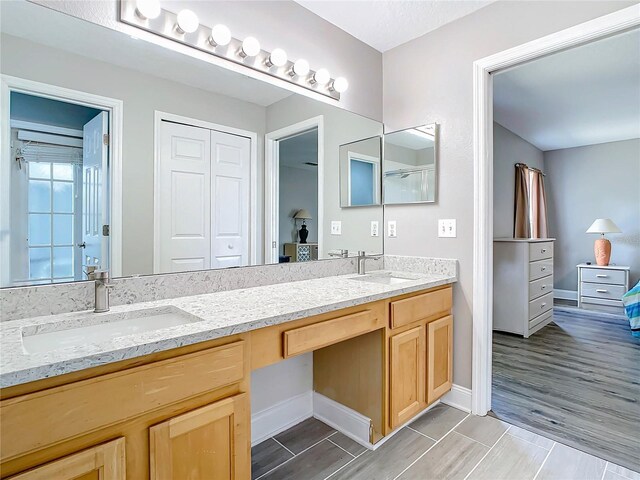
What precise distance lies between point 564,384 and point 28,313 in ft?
10.4

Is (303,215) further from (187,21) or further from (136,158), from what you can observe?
(187,21)

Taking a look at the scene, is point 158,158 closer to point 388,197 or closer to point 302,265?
point 302,265

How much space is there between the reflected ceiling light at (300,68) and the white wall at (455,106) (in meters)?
0.81

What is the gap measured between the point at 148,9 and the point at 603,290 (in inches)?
229

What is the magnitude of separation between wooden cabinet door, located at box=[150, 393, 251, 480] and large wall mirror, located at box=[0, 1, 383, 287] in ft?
2.29

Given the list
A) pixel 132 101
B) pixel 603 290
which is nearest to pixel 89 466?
pixel 132 101

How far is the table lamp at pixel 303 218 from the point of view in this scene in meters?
2.13

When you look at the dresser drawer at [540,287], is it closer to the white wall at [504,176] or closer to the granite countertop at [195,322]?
the white wall at [504,176]

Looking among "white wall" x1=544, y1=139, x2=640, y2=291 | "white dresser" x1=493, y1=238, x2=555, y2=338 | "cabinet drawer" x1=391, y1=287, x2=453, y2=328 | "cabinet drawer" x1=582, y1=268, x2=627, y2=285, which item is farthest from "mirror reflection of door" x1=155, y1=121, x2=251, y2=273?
"white wall" x1=544, y1=139, x2=640, y2=291

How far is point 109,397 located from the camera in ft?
2.89

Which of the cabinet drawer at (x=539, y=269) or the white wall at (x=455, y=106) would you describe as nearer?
the white wall at (x=455, y=106)

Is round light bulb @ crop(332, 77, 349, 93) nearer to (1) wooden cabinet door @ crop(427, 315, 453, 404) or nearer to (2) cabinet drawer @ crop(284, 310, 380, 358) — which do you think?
(2) cabinet drawer @ crop(284, 310, 380, 358)

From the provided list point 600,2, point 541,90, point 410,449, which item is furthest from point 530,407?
point 541,90

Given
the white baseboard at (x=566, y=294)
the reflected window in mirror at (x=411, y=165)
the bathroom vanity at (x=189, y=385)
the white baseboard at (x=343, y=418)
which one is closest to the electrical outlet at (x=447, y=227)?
the reflected window in mirror at (x=411, y=165)
